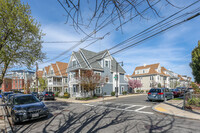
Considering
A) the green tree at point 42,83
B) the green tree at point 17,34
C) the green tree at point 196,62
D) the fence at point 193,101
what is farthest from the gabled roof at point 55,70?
the fence at point 193,101

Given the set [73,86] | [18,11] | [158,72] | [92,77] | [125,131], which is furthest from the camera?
[158,72]

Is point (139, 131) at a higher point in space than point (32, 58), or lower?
lower

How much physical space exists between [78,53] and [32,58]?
2081 cm

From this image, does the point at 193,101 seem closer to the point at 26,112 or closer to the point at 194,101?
the point at 194,101

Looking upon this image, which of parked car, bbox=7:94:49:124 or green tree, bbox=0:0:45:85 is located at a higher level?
green tree, bbox=0:0:45:85

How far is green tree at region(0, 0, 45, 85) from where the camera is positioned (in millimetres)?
7148

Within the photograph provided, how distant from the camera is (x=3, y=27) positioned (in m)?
7.30

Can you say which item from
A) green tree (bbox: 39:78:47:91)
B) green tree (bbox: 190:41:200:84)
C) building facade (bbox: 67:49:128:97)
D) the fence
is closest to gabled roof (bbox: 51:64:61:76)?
green tree (bbox: 39:78:47:91)

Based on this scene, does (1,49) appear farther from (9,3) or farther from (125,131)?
(125,131)

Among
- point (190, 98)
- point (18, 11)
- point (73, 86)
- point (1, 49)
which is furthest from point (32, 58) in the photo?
point (73, 86)

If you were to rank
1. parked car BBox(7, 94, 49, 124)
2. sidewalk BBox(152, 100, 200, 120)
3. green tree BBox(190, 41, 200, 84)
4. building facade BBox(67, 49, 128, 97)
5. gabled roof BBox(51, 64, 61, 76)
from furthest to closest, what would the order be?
1. gabled roof BBox(51, 64, 61, 76)
2. building facade BBox(67, 49, 128, 97)
3. green tree BBox(190, 41, 200, 84)
4. sidewalk BBox(152, 100, 200, 120)
5. parked car BBox(7, 94, 49, 124)

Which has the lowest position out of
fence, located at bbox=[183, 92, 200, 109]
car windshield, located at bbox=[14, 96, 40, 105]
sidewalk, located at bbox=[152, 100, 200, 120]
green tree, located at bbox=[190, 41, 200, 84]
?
sidewalk, located at bbox=[152, 100, 200, 120]

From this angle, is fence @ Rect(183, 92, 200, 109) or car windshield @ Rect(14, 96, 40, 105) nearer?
car windshield @ Rect(14, 96, 40, 105)

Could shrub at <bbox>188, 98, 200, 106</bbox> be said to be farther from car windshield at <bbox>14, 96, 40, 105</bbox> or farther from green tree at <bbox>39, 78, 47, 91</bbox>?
green tree at <bbox>39, 78, 47, 91</bbox>
